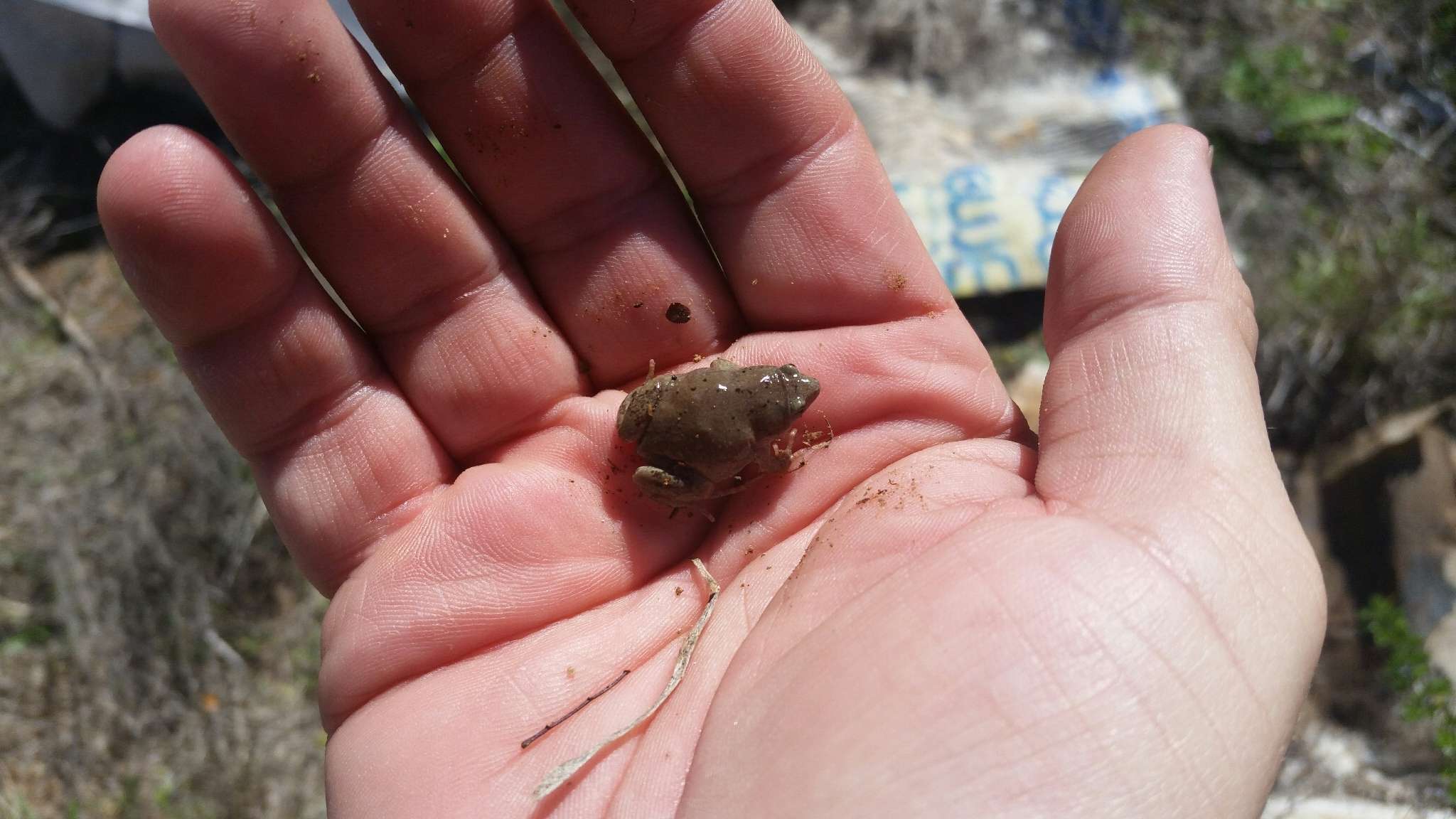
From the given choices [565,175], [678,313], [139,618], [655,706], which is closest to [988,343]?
[678,313]

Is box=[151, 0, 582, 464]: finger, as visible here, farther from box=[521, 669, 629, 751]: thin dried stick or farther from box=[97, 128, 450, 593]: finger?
box=[521, 669, 629, 751]: thin dried stick

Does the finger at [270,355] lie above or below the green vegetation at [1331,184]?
above

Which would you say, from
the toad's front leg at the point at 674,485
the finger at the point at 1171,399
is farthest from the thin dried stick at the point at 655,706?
the finger at the point at 1171,399

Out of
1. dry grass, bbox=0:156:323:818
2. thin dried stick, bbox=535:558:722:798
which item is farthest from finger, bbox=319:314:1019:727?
dry grass, bbox=0:156:323:818

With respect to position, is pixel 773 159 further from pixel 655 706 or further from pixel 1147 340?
pixel 655 706

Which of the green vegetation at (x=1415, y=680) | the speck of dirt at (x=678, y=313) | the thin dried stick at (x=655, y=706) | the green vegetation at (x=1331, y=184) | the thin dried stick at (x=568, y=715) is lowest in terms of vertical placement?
the green vegetation at (x=1415, y=680)

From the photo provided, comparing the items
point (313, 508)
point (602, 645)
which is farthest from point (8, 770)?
point (602, 645)

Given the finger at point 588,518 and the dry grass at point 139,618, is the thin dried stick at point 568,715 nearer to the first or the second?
the finger at point 588,518

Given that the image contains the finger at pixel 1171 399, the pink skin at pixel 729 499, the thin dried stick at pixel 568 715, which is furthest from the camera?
the thin dried stick at pixel 568 715

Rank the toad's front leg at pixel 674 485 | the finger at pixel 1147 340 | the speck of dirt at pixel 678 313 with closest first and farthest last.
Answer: the finger at pixel 1147 340
the toad's front leg at pixel 674 485
the speck of dirt at pixel 678 313
